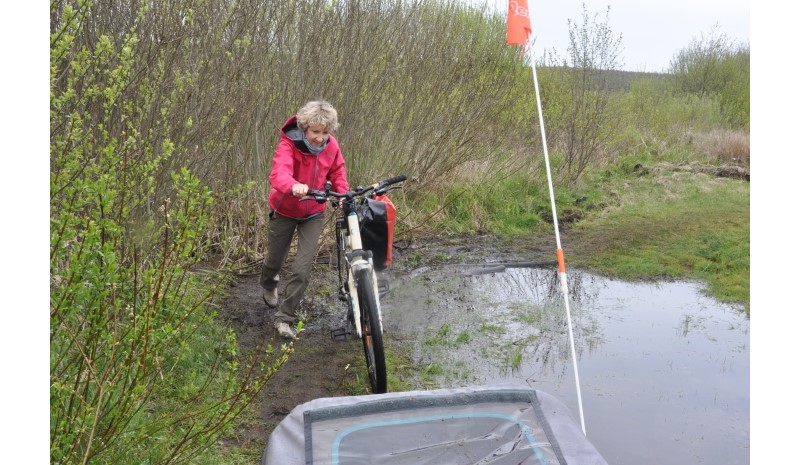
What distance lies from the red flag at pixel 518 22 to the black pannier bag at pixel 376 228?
63.8 inches

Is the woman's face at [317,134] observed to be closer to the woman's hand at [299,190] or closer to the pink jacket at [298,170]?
the pink jacket at [298,170]

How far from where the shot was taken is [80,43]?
15.7 ft

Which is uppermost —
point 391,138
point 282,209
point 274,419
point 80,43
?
point 80,43

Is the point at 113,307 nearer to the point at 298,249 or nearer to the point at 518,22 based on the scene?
the point at 298,249

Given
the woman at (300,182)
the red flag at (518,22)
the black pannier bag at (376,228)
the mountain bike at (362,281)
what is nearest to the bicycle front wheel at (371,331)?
→ the mountain bike at (362,281)

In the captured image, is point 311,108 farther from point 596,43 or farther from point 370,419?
point 596,43

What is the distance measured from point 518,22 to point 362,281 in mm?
2363

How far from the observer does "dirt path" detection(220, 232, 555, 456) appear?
14.6 ft

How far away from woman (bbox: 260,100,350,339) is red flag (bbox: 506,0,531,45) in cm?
152

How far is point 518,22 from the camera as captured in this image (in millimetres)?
5363

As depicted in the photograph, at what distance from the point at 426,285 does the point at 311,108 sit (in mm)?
2967

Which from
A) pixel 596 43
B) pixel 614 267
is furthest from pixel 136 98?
pixel 596 43

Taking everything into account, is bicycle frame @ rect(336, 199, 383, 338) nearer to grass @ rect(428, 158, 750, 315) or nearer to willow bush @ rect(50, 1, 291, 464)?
willow bush @ rect(50, 1, 291, 464)

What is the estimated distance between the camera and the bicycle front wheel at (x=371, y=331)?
4289 millimetres
